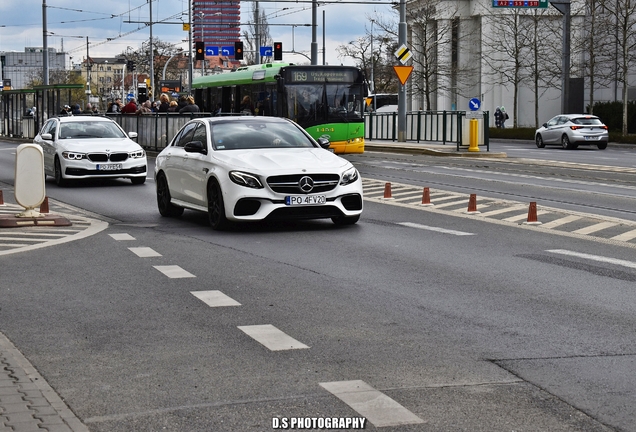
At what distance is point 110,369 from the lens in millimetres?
6535

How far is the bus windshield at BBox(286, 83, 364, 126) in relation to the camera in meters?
34.8

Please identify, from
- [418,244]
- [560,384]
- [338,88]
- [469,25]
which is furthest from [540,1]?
[560,384]

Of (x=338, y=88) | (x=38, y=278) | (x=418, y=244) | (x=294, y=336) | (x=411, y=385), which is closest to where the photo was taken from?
(x=411, y=385)

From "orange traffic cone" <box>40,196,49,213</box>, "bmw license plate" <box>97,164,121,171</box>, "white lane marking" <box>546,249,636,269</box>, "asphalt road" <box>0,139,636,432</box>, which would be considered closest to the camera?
"asphalt road" <box>0,139,636,432</box>

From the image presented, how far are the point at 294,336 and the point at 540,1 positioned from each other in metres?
43.7

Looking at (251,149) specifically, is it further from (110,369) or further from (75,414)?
(75,414)

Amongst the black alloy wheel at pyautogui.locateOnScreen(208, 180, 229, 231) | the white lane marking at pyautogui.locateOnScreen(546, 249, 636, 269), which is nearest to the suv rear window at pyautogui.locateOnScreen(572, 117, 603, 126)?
the black alloy wheel at pyautogui.locateOnScreen(208, 180, 229, 231)

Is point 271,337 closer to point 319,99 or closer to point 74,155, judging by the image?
point 74,155

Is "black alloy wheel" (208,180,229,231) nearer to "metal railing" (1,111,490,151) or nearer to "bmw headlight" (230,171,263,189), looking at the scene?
"bmw headlight" (230,171,263,189)

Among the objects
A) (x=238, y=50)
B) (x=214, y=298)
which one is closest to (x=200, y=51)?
(x=238, y=50)

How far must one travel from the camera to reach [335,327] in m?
7.76

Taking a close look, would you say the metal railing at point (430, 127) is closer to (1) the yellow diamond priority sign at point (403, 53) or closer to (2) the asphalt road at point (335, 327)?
(1) the yellow diamond priority sign at point (403, 53)

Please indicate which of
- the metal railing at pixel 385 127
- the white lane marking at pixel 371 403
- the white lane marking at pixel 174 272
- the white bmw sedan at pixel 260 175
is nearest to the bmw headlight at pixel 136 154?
the white bmw sedan at pixel 260 175

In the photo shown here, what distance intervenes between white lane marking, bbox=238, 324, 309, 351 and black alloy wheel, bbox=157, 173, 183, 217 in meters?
8.91
